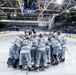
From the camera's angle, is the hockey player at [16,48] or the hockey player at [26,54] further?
the hockey player at [16,48]

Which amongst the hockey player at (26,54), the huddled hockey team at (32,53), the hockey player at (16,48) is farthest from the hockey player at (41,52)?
the hockey player at (16,48)

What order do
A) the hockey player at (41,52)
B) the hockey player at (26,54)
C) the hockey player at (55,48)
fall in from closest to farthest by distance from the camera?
1. the hockey player at (26,54)
2. the hockey player at (41,52)
3. the hockey player at (55,48)

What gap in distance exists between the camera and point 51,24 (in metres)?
41.6

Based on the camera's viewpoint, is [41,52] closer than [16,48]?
Yes

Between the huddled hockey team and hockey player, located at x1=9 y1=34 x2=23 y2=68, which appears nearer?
the huddled hockey team

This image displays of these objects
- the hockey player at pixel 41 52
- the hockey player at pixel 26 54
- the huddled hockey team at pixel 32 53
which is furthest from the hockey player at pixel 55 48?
the hockey player at pixel 26 54

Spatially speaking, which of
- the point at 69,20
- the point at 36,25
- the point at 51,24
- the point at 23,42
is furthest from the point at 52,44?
the point at 36,25

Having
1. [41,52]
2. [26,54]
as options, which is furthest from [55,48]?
[26,54]

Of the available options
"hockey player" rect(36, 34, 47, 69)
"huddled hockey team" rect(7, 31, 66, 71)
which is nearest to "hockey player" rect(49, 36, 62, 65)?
"huddled hockey team" rect(7, 31, 66, 71)

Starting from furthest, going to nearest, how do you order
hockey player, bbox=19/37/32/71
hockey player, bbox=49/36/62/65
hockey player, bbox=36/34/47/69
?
hockey player, bbox=49/36/62/65, hockey player, bbox=36/34/47/69, hockey player, bbox=19/37/32/71

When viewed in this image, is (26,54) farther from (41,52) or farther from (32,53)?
(41,52)

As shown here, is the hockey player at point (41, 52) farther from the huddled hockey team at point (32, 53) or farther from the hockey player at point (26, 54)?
the hockey player at point (26, 54)

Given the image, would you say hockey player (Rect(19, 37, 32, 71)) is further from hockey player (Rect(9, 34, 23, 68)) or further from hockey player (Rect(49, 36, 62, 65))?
hockey player (Rect(49, 36, 62, 65))

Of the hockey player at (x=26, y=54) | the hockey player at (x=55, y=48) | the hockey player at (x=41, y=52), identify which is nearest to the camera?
the hockey player at (x=26, y=54)
